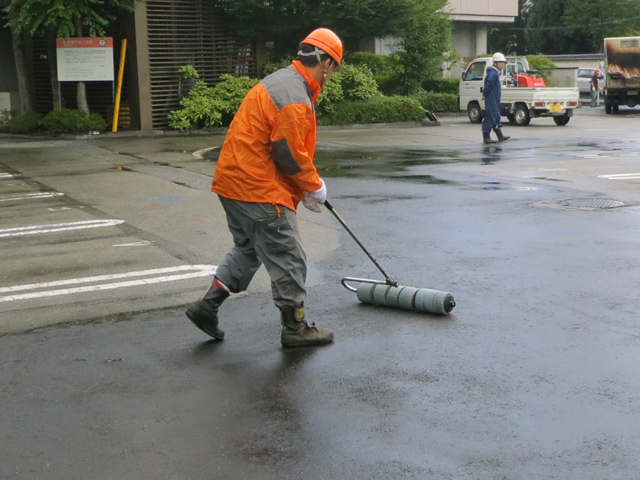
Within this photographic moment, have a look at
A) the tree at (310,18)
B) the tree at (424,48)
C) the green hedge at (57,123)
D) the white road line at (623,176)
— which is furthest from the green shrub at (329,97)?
the white road line at (623,176)

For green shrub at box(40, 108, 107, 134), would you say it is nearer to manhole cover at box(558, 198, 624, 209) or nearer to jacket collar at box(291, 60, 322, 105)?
manhole cover at box(558, 198, 624, 209)

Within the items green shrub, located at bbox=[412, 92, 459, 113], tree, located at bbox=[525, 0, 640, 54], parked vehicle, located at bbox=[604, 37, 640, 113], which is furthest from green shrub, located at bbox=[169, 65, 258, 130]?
tree, located at bbox=[525, 0, 640, 54]

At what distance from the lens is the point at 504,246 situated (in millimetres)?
8586

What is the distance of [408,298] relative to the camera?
6.36m

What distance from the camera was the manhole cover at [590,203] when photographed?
10.9m

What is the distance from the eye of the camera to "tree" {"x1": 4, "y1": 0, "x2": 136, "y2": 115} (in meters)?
20.8

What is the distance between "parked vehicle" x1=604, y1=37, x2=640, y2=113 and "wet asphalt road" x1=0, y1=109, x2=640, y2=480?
73.4 feet

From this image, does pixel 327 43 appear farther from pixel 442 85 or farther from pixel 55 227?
A: pixel 442 85

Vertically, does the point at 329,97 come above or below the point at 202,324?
above

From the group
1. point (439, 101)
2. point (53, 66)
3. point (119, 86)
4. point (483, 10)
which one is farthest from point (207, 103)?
point (483, 10)

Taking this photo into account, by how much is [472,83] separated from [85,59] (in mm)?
12836

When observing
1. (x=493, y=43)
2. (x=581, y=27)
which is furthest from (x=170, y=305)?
(x=493, y=43)

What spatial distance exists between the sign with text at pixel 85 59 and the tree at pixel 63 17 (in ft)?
0.81

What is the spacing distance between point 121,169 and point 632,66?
861 inches
